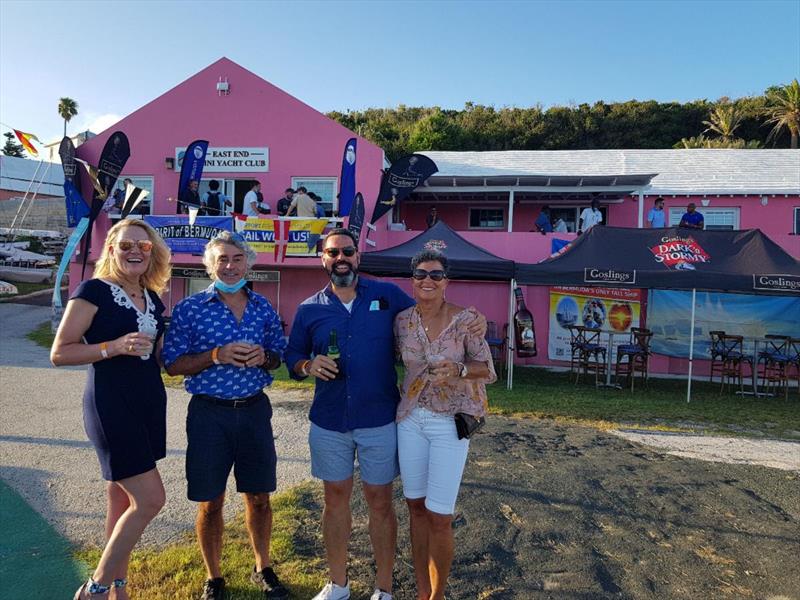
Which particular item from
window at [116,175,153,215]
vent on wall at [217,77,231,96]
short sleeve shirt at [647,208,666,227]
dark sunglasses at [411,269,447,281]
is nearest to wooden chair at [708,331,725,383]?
short sleeve shirt at [647,208,666,227]

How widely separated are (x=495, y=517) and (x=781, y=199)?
1665 cm

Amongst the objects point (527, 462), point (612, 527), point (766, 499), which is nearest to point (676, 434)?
point (766, 499)

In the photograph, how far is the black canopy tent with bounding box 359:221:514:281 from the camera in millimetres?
9719

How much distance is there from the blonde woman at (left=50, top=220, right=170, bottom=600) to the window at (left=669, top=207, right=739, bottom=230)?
16951 millimetres

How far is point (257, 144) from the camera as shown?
48.8ft

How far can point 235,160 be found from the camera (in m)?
15.0

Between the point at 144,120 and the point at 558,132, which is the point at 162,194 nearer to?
the point at 144,120

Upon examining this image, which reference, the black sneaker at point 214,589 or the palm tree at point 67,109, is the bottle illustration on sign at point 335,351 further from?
the palm tree at point 67,109

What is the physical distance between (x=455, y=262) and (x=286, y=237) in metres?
5.19

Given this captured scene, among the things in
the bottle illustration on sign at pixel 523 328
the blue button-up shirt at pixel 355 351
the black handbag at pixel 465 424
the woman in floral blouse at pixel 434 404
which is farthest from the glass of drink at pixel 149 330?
the bottle illustration on sign at pixel 523 328

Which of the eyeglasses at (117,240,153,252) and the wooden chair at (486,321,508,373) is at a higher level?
the eyeglasses at (117,240,153,252)

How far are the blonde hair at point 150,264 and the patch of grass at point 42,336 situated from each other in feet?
43.4

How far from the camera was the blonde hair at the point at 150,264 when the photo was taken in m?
2.76

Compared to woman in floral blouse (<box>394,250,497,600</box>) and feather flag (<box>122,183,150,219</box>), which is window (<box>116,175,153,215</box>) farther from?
woman in floral blouse (<box>394,250,497,600</box>)
